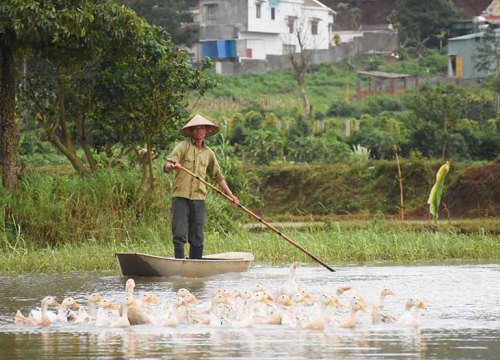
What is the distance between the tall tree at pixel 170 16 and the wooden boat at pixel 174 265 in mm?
43042

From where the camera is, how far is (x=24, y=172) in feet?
67.5

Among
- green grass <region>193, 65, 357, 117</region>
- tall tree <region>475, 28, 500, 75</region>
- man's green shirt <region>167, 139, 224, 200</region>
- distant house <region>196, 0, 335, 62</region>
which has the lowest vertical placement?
man's green shirt <region>167, 139, 224, 200</region>

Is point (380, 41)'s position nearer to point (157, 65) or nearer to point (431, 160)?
point (431, 160)

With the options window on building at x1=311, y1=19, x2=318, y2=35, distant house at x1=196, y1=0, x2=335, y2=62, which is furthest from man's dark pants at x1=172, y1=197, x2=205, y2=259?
window on building at x1=311, y1=19, x2=318, y2=35

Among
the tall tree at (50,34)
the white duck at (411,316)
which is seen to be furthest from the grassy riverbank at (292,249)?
the white duck at (411,316)

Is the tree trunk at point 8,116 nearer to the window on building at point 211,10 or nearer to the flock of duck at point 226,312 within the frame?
the flock of duck at point 226,312

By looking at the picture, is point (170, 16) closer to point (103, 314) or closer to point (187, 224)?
point (187, 224)

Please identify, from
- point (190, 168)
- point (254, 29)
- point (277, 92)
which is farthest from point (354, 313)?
point (254, 29)

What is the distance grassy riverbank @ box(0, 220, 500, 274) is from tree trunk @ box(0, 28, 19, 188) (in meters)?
1.55

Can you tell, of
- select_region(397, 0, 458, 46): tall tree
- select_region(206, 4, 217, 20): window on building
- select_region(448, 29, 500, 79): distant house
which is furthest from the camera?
select_region(206, 4, 217, 20): window on building

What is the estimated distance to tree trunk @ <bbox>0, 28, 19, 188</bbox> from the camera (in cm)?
1998

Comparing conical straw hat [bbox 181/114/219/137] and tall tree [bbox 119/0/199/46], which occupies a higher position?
tall tree [bbox 119/0/199/46]

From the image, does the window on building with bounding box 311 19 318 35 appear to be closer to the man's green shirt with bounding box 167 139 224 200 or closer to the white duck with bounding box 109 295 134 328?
the man's green shirt with bounding box 167 139 224 200

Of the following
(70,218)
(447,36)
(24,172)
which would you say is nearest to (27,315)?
(70,218)
